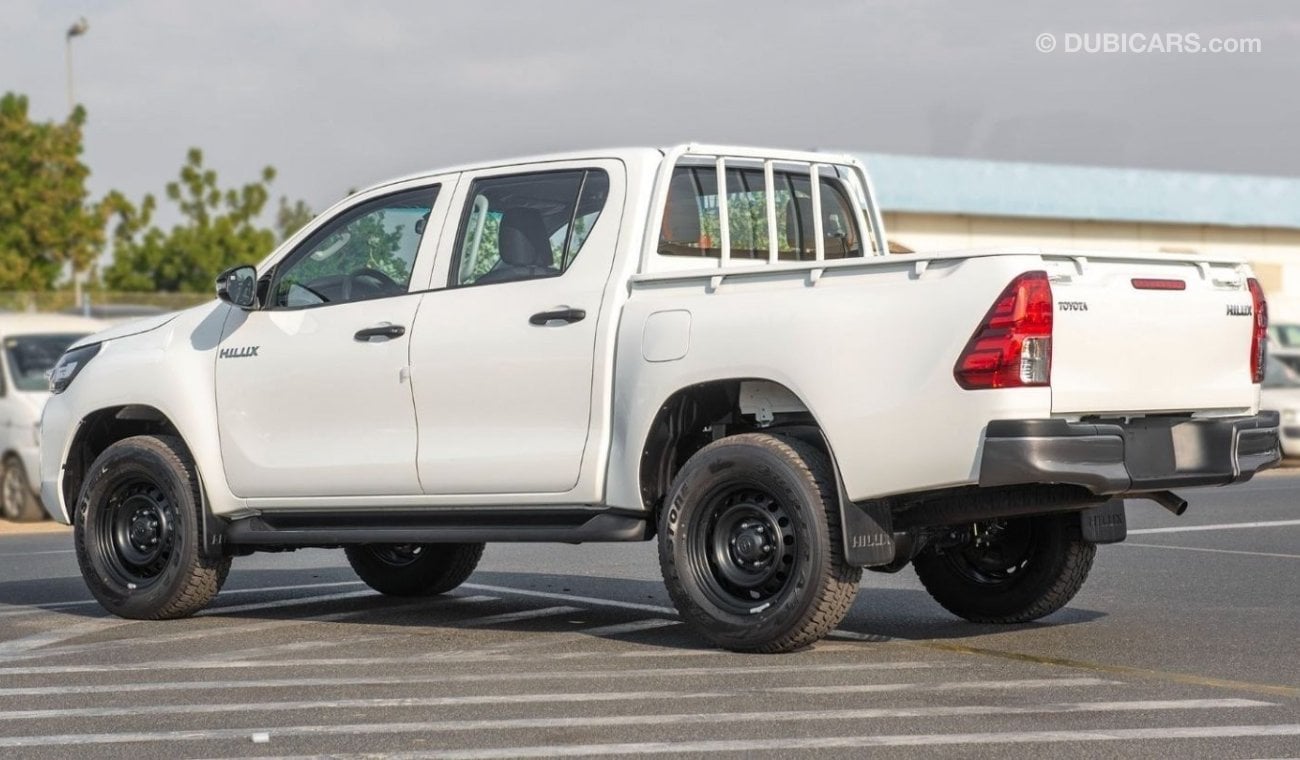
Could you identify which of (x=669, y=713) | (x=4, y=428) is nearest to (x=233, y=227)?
(x=4, y=428)

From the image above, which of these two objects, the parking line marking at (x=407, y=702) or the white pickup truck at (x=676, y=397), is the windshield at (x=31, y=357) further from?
the parking line marking at (x=407, y=702)

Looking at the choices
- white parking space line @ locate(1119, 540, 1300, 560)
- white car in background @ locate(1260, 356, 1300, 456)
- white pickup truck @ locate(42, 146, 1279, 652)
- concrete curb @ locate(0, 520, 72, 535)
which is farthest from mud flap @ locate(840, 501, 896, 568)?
white car in background @ locate(1260, 356, 1300, 456)

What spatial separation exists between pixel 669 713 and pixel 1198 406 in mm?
2577

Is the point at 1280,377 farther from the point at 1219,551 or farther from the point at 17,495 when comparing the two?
the point at 17,495

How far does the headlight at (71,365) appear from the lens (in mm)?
10172

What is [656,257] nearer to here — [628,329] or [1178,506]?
[628,329]

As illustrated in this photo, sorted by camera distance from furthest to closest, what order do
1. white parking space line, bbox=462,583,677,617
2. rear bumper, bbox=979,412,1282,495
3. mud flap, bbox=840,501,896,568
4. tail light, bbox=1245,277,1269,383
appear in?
white parking space line, bbox=462,583,677,617 < tail light, bbox=1245,277,1269,383 < mud flap, bbox=840,501,896,568 < rear bumper, bbox=979,412,1282,495

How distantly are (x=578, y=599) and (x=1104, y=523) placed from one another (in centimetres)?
301

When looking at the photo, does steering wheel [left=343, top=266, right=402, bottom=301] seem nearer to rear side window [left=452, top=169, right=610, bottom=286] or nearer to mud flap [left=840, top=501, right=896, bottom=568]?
rear side window [left=452, top=169, right=610, bottom=286]

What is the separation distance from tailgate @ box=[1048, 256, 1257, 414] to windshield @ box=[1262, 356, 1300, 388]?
1648 cm

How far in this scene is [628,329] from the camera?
820 cm

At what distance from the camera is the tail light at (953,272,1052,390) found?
7.21m

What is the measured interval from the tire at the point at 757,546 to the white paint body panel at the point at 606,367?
0.21 meters

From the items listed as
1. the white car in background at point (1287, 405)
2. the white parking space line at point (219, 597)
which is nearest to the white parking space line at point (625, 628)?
the white parking space line at point (219, 597)
